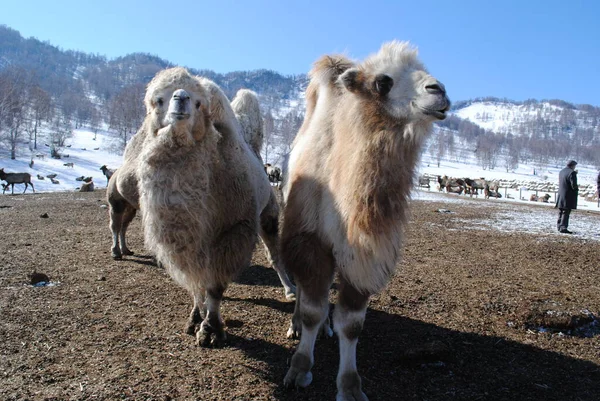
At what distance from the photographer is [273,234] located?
5766mm

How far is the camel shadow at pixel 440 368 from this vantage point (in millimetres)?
3430

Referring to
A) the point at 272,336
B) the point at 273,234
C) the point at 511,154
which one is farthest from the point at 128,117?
the point at 511,154

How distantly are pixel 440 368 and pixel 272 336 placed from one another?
1.64 m

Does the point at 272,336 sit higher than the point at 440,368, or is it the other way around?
the point at 440,368

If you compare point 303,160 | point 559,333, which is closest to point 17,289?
point 303,160

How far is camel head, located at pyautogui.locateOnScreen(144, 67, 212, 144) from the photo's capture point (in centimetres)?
359

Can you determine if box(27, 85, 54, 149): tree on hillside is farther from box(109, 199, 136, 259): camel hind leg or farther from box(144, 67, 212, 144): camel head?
box(144, 67, 212, 144): camel head

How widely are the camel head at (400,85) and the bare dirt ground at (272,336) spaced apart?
2.15m

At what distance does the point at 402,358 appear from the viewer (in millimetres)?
3928

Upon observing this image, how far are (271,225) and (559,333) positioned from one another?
344 cm

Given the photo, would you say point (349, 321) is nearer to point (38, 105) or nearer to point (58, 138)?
point (58, 138)

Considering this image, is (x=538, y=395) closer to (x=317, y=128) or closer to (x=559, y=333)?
(x=559, y=333)

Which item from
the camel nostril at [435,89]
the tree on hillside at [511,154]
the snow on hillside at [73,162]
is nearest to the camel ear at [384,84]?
the camel nostril at [435,89]

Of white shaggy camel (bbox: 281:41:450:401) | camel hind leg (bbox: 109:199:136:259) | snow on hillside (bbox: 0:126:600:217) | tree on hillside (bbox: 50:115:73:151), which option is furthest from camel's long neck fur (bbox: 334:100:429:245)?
tree on hillside (bbox: 50:115:73:151)
